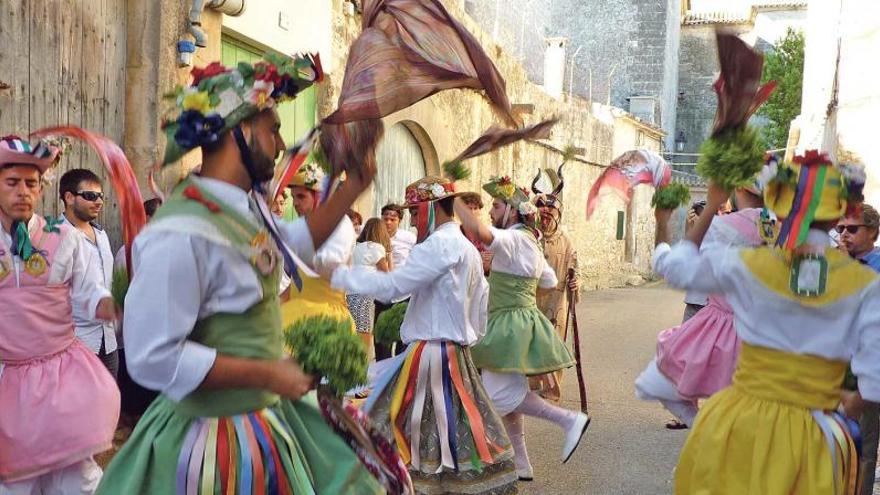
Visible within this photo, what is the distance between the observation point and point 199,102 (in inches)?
104

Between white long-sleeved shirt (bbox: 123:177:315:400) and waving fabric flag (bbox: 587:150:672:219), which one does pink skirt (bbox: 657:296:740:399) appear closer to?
waving fabric flag (bbox: 587:150:672:219)

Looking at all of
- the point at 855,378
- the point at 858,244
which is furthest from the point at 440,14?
the point at 858,244

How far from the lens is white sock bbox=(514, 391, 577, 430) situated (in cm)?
620

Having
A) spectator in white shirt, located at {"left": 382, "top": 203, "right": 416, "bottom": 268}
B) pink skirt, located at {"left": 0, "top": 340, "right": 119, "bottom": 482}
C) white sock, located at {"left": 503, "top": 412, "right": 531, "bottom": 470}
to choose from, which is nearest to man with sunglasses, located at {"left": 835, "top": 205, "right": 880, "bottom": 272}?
white sock, located at {"left": 503, "top": 412, "right": 531, "bottom": 470}

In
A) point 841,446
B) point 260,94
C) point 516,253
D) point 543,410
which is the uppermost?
point 260,94

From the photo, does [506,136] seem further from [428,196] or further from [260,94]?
[428,196]

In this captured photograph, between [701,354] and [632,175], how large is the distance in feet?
7.05

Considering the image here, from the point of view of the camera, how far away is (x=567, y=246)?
28.2 feet

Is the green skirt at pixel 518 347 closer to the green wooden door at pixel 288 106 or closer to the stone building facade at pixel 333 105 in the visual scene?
the stone building facade at pixel 333 105

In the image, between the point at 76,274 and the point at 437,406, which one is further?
the point at 437,406

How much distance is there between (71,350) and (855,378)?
356 centimetres

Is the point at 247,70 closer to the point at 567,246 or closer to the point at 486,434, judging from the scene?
the point at 486,434

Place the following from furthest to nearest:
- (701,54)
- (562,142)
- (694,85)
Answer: (694,85) → (701,54) → (562,142)

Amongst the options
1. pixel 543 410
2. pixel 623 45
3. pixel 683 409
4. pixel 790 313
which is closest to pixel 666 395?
pixel 683 409
